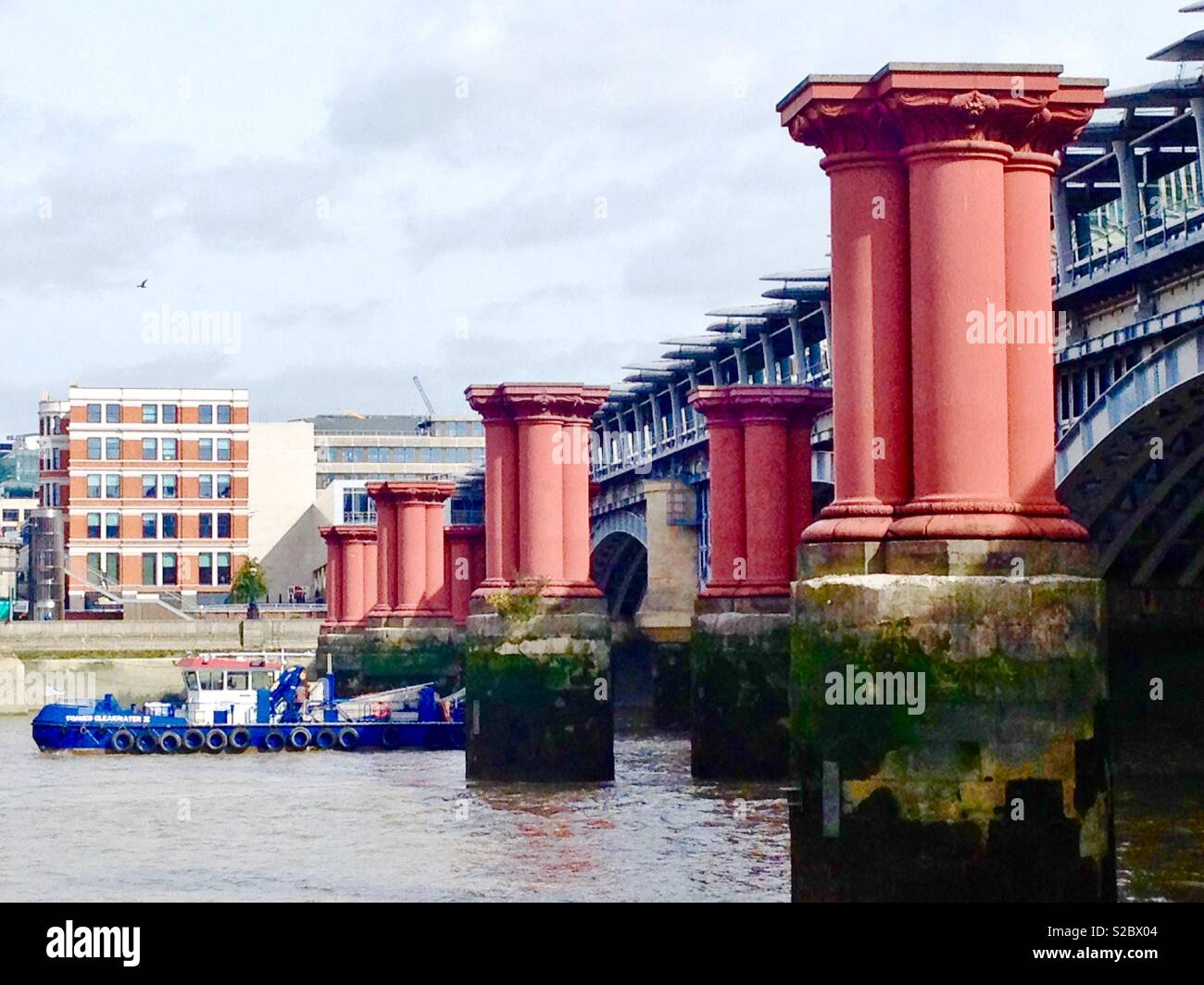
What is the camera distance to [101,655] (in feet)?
307

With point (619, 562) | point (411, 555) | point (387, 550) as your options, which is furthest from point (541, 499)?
point (619, 562)

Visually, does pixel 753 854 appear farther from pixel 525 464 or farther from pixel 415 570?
pixel 415 570

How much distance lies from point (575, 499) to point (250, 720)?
20559mm

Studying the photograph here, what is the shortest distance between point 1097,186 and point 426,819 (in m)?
16.2

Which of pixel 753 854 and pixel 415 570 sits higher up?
pixel 415 570

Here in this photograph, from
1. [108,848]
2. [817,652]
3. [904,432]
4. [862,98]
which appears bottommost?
[108,848]

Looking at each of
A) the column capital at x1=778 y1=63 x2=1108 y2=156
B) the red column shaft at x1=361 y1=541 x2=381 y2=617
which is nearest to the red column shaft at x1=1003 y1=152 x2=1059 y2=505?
the column capital at x1=778 y1=63 x2=1108 y2=156

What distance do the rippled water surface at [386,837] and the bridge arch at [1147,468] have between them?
7.77 metres

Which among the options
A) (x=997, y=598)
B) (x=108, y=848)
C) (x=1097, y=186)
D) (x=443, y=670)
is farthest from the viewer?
(x=443, y=670)

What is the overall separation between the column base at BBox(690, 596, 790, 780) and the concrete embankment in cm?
5129

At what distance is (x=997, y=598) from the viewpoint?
1872 centimetres

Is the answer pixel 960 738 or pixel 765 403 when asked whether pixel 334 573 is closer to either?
pixel 765 403

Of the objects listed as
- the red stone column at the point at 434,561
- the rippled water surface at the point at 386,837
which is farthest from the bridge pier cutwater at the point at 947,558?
the red stone column at the point at 434,561

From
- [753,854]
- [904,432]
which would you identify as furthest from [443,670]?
[904,432]
